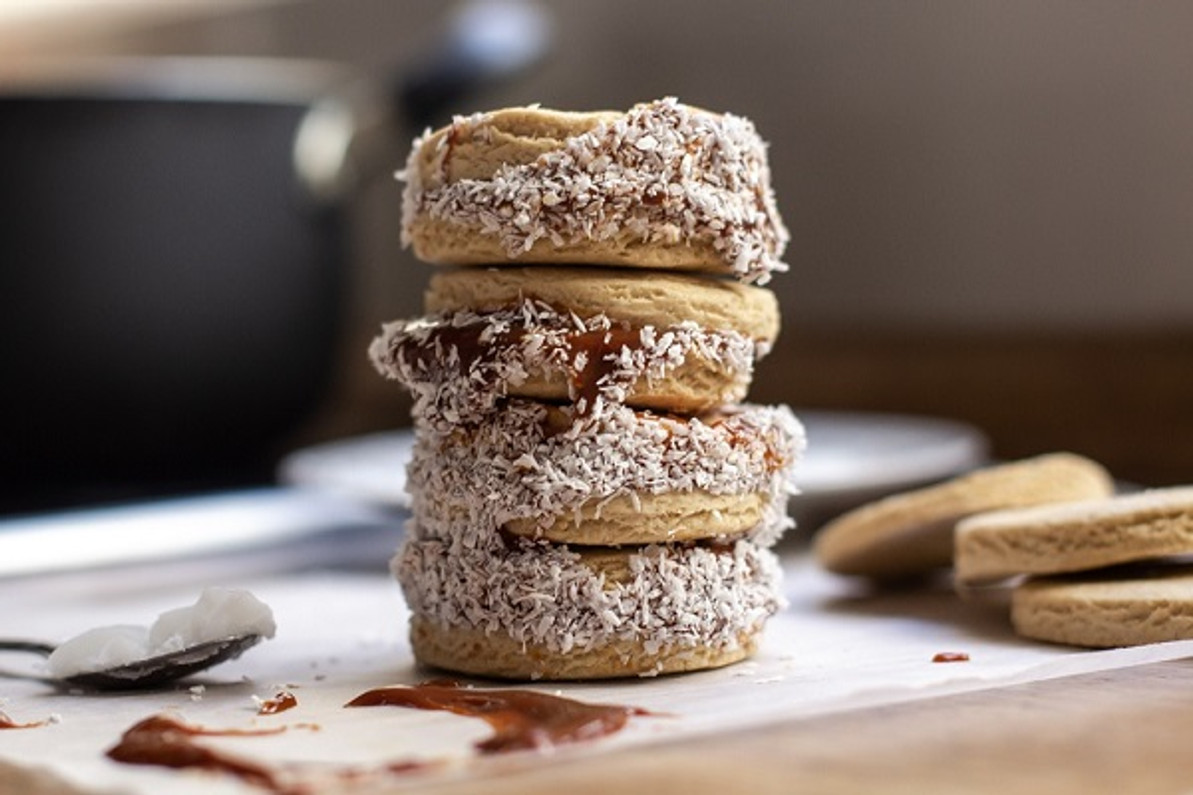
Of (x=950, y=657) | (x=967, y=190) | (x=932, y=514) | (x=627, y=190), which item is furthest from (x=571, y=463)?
(x=967, y=190)

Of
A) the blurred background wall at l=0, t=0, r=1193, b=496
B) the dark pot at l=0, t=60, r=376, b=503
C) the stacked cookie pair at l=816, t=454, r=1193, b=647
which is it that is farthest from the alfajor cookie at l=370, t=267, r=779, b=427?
the blurred background wall at l=0, t=0, r=1193, b=496

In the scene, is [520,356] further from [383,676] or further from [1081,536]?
[1081,536]

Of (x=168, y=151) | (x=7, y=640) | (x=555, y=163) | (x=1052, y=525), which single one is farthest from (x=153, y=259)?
(x=1052, y=525)

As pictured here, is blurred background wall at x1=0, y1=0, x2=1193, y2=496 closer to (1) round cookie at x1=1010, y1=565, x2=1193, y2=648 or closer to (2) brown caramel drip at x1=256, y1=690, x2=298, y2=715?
(1) round cookie at x1=1010, y1=565, x2=1193, y2=648

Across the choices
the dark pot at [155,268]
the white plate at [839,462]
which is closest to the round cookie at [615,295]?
the white plate at [839,462]

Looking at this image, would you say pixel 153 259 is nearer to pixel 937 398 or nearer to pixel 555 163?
pixel 555 163

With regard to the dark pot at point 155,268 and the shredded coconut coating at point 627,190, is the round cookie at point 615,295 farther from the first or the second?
the dark pot at point 155,268
